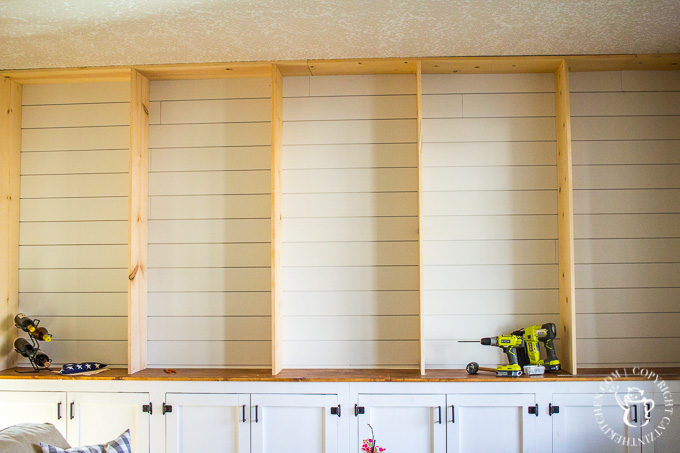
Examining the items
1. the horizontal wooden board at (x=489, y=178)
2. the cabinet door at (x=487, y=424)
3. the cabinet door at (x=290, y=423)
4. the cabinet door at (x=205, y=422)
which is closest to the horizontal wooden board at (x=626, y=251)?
the horizontal wooden board at (x=489, y=178)

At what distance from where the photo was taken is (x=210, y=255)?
3.99 metres

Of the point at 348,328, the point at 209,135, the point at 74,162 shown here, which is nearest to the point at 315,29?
the point at 209,135

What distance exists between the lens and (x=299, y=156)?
3.99 meters

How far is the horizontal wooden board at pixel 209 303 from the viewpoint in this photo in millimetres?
3957

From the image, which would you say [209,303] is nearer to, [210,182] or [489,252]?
[210,182]

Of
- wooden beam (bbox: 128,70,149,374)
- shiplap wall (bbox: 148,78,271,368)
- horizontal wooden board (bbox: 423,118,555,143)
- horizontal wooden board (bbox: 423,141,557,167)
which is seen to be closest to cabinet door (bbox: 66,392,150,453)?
wooden beam (bbox: 128,70,149,374)

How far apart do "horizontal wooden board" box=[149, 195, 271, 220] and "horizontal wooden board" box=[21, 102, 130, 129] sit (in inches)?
24.1

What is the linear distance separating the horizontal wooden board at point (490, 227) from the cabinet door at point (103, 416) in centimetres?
205

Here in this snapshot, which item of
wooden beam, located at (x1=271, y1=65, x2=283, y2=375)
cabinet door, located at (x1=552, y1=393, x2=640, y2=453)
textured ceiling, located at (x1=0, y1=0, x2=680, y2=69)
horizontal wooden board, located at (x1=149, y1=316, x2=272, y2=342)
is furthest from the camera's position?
horizontal wooden board, located at (x1=149, y1=316, x2=272, y2=342)

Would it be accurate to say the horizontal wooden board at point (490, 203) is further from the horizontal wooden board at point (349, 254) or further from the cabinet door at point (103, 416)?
the cabinet door at point (103, 416)

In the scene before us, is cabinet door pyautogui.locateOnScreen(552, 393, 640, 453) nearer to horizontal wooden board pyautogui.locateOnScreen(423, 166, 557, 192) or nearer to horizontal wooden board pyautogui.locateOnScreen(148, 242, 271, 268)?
horizontal wooden board pyautogui.locateOnScreen(423, 166, 557, 192)

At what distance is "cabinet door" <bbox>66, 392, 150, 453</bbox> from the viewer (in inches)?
141

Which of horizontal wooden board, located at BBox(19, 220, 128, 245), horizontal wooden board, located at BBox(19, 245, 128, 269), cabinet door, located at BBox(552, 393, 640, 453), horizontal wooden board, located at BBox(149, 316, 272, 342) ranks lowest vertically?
cabinet door, located at BBox(552, 393, 640, 453)

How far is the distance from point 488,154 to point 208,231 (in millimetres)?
1896
